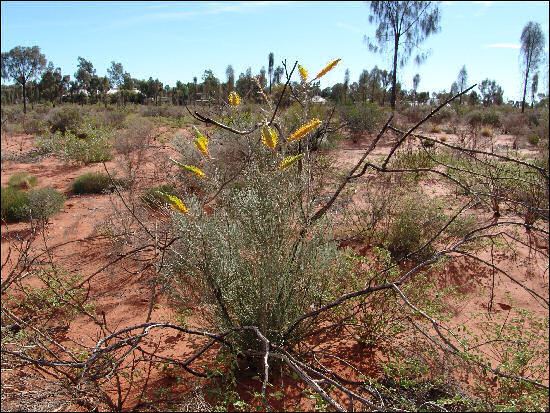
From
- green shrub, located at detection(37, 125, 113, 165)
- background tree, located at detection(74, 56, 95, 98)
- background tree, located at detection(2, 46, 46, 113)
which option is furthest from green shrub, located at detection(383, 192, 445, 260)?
background tree, located at detection(74, 56, 95, 98)

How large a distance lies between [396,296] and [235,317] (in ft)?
3.84

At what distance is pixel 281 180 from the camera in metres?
2.23

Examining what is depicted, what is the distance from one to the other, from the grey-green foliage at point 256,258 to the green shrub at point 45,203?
4.54 m

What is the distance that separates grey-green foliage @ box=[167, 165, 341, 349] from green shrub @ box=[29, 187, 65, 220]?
454 centimetres

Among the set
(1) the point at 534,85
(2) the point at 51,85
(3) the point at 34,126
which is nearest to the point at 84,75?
(2) the point at 51,85

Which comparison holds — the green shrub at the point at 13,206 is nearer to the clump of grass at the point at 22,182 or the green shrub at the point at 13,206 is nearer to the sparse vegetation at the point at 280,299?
the sparse vegetation at the point at 280,299

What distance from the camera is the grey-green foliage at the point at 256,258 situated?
7.63 feet

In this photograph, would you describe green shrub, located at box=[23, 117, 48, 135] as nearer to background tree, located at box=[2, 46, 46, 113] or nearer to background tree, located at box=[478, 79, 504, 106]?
background tree, located at box=[2, 46, 46, 113]

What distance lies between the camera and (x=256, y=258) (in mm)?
2520

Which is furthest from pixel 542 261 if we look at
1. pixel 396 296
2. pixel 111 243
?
pixel 111 243

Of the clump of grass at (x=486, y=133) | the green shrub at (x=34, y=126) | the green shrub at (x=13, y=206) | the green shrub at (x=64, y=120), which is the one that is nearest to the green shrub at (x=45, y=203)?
the green shrub at (x=13, y=206)

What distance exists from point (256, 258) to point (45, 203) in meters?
5.53

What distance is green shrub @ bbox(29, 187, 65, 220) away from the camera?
21.7ft

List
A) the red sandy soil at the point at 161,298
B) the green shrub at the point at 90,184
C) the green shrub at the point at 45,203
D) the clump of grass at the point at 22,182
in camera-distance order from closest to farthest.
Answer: the red sandy soil at the point at 161,298, the green shrub at the point at 45,203, the clump of grass at the point at 22,182, the green shrub at the point at 90,184
